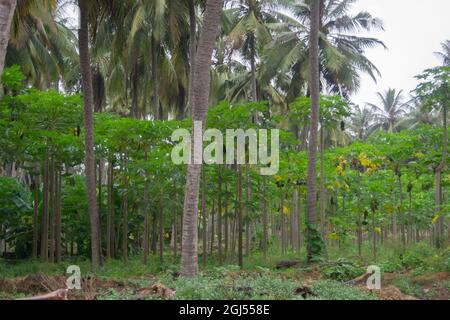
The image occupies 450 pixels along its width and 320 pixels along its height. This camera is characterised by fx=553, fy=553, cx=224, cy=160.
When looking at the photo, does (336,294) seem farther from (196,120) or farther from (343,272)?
(343,272)

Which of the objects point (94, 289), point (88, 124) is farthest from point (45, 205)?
point (94, 289)

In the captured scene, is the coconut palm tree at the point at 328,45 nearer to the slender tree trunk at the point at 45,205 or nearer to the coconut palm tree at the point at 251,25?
the coconut palm tree at the point at 251,25

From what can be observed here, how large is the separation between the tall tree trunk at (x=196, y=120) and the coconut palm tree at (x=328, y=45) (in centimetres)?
1364

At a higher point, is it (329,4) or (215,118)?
(329,4)

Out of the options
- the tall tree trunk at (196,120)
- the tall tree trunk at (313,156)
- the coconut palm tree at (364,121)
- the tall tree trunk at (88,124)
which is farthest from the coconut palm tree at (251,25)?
the coconut palm tree at (364,121)

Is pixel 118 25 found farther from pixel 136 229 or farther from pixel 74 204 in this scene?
pixel 136 229

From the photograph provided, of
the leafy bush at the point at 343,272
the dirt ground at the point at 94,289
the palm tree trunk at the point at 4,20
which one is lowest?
the leafy bush at the point at 343,272

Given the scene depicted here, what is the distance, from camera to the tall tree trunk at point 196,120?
10.5 metres

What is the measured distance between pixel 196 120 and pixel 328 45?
573 inches

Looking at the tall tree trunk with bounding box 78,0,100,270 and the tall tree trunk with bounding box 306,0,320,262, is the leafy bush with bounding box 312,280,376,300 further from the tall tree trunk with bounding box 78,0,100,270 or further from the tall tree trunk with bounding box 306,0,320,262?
the tall tree trunk with bounding box 78,0,100,270

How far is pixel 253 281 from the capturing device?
388 inches

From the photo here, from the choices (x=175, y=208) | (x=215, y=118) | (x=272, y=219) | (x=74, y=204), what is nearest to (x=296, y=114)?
(x=215, y=118)
